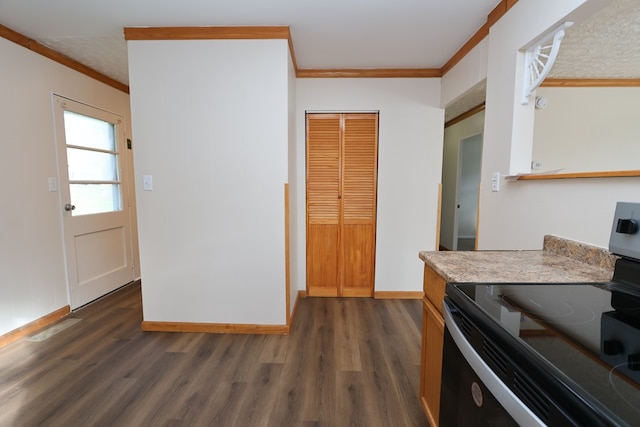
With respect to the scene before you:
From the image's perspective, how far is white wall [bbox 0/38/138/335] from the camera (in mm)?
2035

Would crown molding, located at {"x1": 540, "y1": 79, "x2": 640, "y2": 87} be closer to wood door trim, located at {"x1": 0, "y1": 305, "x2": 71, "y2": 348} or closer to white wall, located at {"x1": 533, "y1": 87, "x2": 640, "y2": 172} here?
white wall, located at {"x1": 533, "y1": 87, "x2": 640, "y2": 172}

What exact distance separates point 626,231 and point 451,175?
3907 mm

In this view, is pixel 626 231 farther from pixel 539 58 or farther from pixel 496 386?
pixel 539 58

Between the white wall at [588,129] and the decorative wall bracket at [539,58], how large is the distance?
0.64m

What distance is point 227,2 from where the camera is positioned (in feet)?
5.71

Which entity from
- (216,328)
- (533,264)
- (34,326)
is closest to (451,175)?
(533,264)

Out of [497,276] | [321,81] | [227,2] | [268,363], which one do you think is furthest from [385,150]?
[268,363]

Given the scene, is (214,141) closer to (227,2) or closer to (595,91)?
(227,2)

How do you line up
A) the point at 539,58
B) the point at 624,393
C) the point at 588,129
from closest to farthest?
1. the point at 624,393
2. the point at 539,58
3. the point at 588,129

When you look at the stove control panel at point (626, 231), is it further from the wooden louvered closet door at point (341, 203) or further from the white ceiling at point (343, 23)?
the wooden louvered closet door at point (341, 203)

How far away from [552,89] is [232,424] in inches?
121

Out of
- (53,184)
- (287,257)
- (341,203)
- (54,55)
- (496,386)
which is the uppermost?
(54,55)

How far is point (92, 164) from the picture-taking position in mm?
2773

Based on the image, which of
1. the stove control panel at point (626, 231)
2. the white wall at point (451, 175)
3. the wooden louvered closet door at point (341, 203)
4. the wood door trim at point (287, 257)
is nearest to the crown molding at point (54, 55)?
the wooden louvered closet door at point (341, 203)
